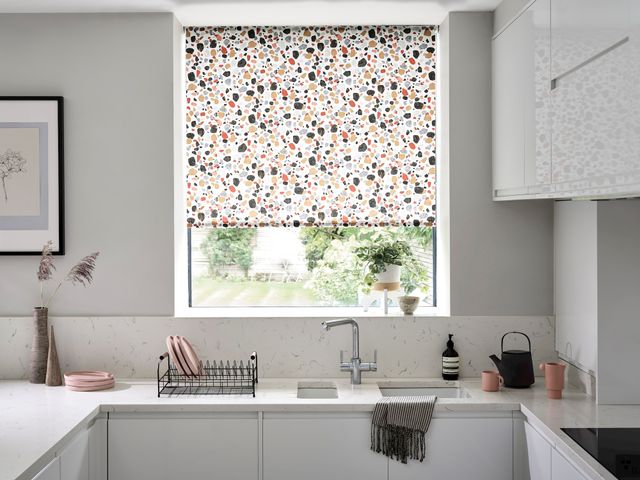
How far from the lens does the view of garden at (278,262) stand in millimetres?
3953

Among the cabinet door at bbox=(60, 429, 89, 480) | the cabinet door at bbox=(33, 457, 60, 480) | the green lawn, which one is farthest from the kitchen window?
the cabinet door at bbox=(33, 457, 60, 480)

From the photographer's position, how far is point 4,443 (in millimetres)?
2562

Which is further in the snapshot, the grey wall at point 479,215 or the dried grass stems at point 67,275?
the grey wall at point 479,215

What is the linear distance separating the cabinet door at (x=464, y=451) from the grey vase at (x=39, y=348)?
169 centimetres

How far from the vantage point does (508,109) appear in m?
3.33

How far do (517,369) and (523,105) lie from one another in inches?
46.5

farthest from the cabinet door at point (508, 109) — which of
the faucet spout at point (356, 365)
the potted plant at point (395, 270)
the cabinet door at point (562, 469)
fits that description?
the cabinet door at point (562, 469)

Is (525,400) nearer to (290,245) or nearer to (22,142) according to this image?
(290,245)

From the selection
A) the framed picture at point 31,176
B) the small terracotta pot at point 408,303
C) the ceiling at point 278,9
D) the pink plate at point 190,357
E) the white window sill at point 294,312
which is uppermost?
the ceiling at point 278,9

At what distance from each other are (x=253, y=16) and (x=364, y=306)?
155cm

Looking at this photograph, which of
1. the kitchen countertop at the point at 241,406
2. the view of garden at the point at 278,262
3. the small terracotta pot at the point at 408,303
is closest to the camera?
the kitchen countertop at the point at 241,406

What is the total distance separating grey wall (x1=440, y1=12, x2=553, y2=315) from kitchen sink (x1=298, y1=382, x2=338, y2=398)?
2.29 feet

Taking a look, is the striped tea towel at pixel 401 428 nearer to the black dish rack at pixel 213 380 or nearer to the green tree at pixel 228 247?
the black dish rack at pixel 213 380

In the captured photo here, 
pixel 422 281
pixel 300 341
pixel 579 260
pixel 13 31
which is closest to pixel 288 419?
pixel 300 341
